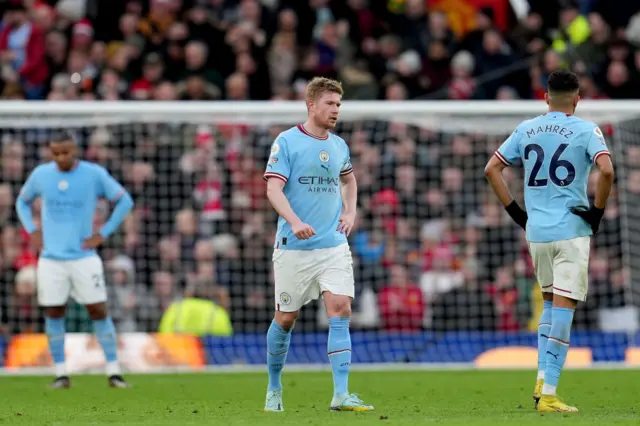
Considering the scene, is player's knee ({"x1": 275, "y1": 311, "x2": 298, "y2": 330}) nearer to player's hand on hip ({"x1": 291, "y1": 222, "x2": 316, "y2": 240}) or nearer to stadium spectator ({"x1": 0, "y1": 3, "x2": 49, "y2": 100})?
player's hand on hip ({"x1": 291, "y1": 222, "x2": 316, "y2": 240})

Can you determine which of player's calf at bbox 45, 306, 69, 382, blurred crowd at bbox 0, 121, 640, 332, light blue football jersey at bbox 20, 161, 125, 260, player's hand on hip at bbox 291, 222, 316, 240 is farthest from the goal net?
player's hand on hip at bbox 291, 222, 316, 240

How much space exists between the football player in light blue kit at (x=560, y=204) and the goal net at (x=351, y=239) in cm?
676

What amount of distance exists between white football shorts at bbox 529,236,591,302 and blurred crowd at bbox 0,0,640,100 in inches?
371

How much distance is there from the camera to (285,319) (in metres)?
9.47

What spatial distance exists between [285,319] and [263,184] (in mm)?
8374

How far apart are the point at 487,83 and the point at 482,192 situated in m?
2.25

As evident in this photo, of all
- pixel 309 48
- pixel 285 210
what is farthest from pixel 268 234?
pixel 285 210

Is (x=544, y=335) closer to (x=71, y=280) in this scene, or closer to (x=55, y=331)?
(x=71, y=280)

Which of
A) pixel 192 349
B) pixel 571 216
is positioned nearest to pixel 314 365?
pixel 192 349

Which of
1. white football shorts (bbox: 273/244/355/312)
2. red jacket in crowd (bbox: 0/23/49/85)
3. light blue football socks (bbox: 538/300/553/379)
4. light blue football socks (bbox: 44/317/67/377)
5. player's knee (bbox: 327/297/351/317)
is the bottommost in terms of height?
light blue football socks (bbox: 44/317/67/377)

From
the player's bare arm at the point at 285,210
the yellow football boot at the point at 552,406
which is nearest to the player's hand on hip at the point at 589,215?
the yellow football boot at the point at 552,406

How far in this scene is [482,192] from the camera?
58.2 ft

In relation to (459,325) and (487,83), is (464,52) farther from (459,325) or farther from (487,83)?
(459,325)

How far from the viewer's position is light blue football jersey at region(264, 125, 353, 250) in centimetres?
944
